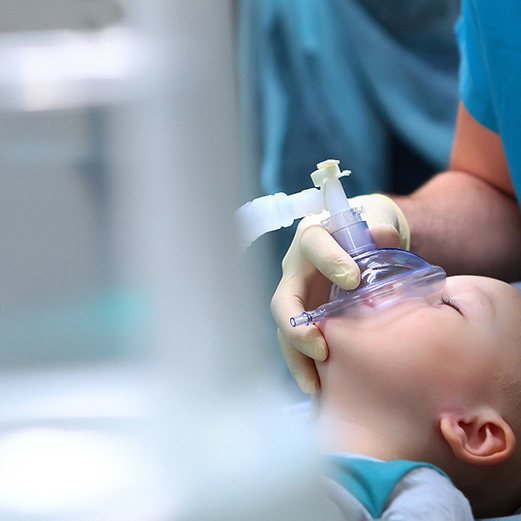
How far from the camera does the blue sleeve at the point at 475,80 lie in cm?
119

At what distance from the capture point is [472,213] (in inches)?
49.5

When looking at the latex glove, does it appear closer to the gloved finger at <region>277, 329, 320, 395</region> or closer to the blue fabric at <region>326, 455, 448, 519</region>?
the gloved finger at <region>277, 329, 320, 395</region>

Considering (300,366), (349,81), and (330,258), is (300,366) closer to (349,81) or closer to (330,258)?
(330,258)

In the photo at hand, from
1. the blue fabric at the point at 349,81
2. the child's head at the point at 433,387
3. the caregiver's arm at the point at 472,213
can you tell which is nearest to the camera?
the child's head at the point at 433,387

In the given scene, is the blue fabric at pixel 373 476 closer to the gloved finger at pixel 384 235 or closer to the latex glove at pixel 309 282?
the latex glove at pixel 309 282

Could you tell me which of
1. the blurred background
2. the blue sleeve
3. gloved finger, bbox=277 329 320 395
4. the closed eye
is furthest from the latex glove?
the blurred background

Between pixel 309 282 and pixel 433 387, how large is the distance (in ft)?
0.62

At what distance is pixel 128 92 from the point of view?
29 cm

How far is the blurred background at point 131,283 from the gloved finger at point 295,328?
18.9 inches

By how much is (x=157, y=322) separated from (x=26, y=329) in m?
0.05

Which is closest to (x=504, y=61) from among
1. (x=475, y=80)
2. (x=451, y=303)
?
(x=475, y=80)

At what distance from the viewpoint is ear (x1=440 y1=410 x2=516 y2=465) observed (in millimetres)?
749

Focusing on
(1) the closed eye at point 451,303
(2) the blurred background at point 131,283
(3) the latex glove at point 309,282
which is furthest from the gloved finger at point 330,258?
(2) the blurred background at point 131,283

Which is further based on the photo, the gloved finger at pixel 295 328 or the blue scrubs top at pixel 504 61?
the blue scrubs top at pixel 504 61
